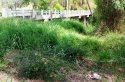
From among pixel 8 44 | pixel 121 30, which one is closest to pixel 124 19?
pixel 121 30

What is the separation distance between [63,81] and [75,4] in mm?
60184

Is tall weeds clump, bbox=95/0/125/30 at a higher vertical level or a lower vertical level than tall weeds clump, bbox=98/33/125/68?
higher

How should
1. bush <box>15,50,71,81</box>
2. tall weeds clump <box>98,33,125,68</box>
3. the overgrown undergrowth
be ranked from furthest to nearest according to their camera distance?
1. tall weeds clump <box>98,33,125,68</box>
2. the overgrown undergrowth
3. bush <box>15,50,71,81</box>

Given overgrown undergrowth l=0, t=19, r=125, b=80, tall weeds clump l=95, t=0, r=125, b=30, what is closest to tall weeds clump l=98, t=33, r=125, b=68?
overgrown undergrowth l=0, t=19, r=125, b=80

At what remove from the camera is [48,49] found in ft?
26.2

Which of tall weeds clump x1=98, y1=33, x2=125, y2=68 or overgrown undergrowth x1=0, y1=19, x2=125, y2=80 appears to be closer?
overgrown undergrowth x1=0, y1=19, x2=125, y2=80

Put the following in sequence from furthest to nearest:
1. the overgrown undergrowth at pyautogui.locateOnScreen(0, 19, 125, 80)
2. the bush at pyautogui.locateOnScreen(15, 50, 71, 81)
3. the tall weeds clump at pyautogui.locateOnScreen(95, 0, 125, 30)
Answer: the tall weeds clump at pyautogui.locateOnScreen(95, 0, 125, 30) < the overgrown undergrowth at pyautogui.locateOnScreen(0, 19, 125, 80) < the bush at pyautogui.locateOnScreen(15, 50, 71, 81)

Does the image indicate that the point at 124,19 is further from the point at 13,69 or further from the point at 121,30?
the point at 13,69

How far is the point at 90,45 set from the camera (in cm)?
977

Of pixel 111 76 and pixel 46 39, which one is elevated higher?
pixel 46 39

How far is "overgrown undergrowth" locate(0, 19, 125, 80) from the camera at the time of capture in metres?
6.50

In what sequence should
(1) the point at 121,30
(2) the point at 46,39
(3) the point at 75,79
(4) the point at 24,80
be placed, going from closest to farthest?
(4) the point at 24,80, (3) the point at 75,79, (2) the point at 46,39, (1) the point at 121,30

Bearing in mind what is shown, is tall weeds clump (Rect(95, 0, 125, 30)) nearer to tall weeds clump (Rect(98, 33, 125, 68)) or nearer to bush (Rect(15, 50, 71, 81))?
tall weeds clump (Rect(98, 33, 125, 68))

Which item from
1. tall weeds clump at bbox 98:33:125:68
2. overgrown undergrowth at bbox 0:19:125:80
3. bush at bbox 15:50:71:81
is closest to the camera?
bush at bbox 15:50:71:81
